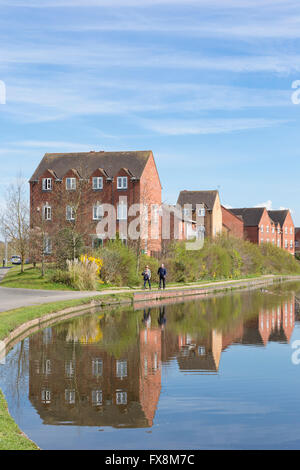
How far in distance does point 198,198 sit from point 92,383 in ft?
219

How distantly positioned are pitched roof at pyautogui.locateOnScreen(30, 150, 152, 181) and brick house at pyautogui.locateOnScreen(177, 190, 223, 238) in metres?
17.9

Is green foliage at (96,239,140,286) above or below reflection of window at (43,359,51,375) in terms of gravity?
above

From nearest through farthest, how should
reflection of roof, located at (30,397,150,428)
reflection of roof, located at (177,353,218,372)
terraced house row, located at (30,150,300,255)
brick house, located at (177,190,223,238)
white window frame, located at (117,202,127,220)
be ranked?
reflection of roof, located at (30,397,150,428)
reflection of roof, located at (177,353,218,372)
terraced house row, located at (30,150,300,255)
white window frame, located at (117,202,127,220)
brick house, located at (177,190,223,238)

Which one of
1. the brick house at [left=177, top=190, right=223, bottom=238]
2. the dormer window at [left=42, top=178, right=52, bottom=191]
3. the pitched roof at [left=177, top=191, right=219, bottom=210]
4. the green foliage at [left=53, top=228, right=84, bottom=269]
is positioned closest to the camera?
the green foliage at [left=53, top=228, right=84, bottom=269]

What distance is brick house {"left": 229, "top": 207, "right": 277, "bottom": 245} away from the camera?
97.9 meters

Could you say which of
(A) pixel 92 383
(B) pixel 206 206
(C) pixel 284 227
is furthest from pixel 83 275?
(C) pixel 284 227

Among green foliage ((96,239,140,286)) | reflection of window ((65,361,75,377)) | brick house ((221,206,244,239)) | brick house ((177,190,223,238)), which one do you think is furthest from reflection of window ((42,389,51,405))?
brick house ((221,206,244,239))

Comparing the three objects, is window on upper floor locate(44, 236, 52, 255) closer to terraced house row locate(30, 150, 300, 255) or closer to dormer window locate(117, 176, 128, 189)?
terraced house row locate(30, 150, 300, 255)

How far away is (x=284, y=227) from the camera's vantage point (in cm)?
11200

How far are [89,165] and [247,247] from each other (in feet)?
66.7

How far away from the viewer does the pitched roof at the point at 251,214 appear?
9837cm

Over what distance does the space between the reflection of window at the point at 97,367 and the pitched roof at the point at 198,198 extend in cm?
6236

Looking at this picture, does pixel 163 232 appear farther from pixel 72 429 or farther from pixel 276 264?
pixel 72 429

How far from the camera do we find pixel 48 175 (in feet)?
187
